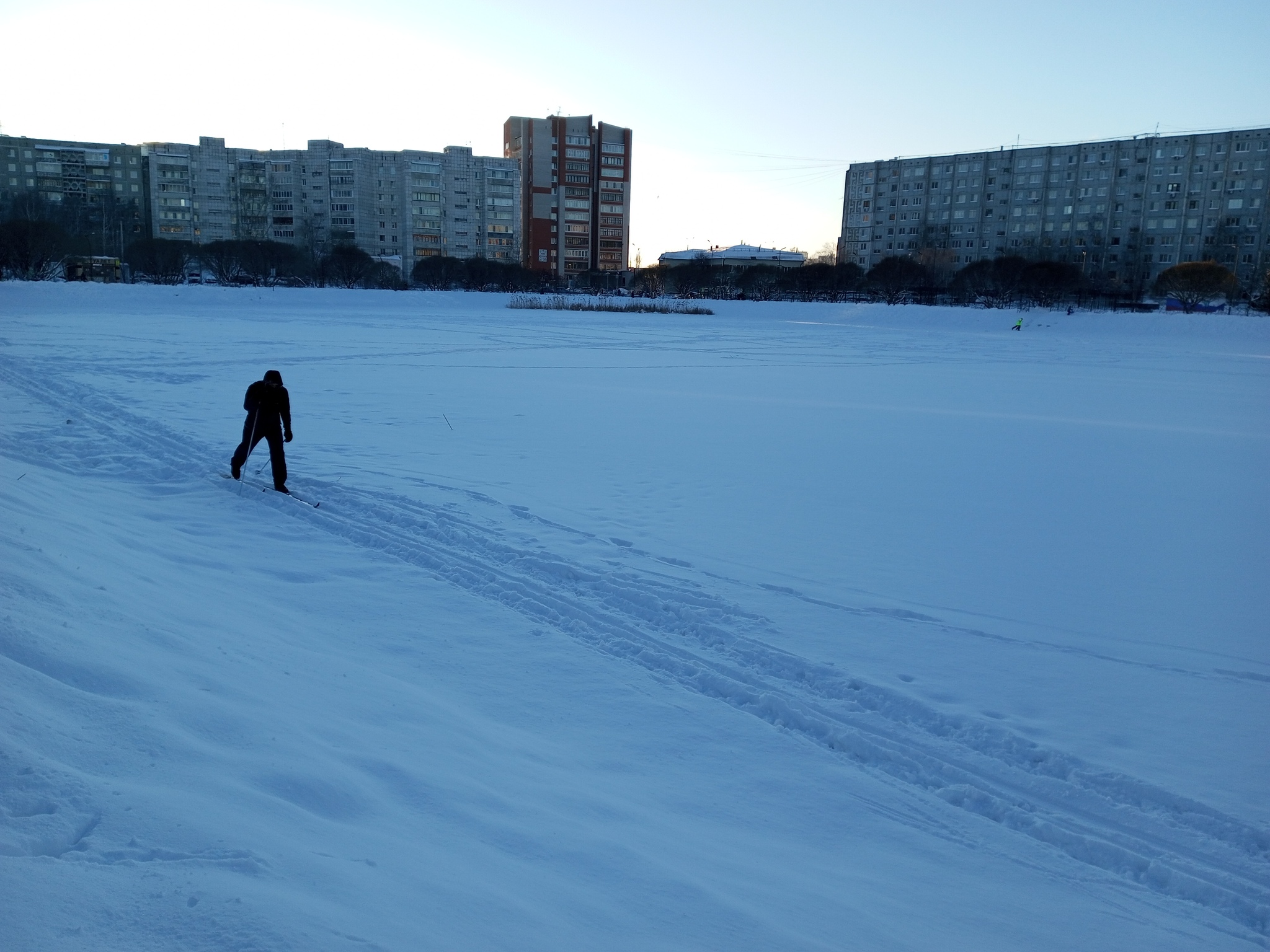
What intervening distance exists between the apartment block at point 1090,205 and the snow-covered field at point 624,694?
288 feet

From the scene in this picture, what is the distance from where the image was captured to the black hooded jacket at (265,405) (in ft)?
31.7

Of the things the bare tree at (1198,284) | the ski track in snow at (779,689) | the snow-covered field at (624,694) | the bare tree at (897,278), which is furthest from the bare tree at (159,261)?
the bare tree at (1198,284)

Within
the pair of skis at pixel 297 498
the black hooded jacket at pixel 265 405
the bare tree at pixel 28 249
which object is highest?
the bare tree at pixel 28 249

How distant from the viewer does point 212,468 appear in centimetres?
1051

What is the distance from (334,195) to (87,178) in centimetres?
3926

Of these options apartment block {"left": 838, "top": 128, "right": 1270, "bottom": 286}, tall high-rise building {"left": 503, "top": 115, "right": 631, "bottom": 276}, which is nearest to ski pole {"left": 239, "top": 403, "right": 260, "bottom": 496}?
apartment block {"left": 838, "top": 128, "right": 1270, "bottom": 286}

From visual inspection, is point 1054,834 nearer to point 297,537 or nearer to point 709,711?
point 709,711

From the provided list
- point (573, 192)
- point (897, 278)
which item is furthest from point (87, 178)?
point (897, 278)

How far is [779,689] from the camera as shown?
5.38 m

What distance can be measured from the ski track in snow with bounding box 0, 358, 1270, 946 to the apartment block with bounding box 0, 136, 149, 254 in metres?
124

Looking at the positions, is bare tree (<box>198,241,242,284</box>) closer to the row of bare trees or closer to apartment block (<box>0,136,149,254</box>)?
the row of bare trees

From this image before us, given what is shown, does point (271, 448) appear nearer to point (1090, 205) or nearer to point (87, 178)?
point (1090, 205)

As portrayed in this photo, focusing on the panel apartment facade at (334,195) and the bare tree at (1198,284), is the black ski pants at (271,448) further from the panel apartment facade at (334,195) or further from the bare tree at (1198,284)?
the panel apartment facade at (334,195)

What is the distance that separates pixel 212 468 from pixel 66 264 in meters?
57.1
